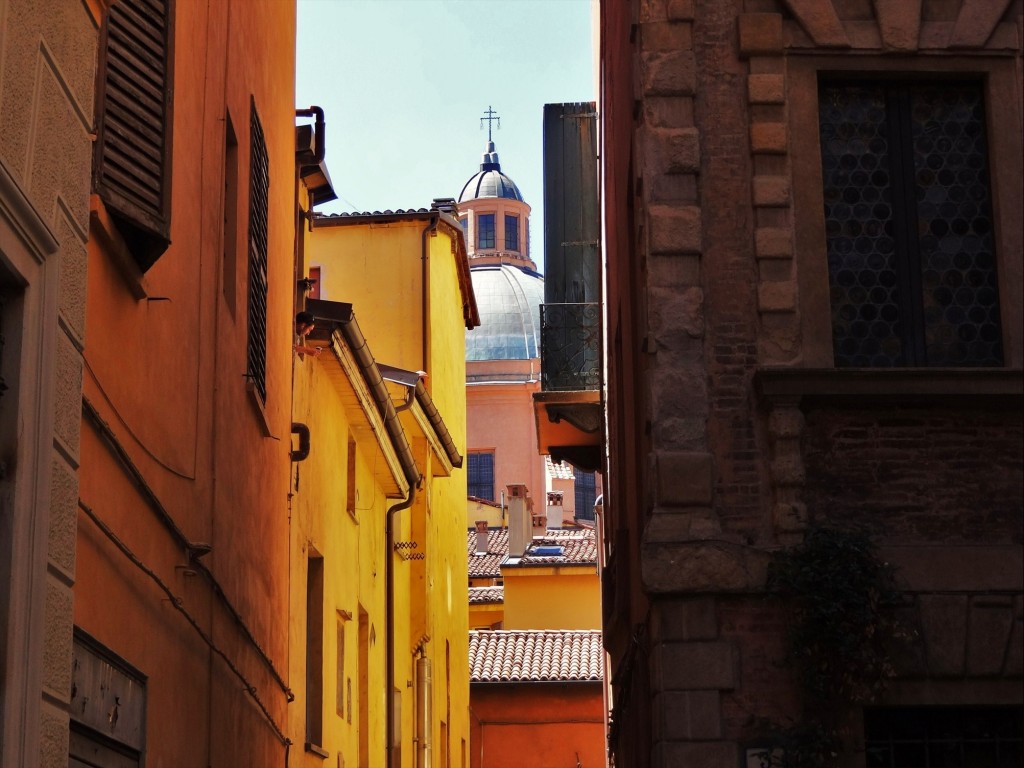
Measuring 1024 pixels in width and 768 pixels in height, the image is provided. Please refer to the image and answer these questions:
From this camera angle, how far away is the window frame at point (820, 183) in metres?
9.84

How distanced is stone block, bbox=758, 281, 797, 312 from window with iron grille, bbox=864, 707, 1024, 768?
7.31ft

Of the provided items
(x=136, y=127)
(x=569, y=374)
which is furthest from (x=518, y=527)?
(x=136, y=127)

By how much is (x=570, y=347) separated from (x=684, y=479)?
340 inches

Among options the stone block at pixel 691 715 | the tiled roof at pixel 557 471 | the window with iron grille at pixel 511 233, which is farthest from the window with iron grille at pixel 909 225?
the window with iron grille at pixel 511 233

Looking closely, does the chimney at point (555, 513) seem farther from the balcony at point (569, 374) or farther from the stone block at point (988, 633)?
the stone block at point (988, 633)

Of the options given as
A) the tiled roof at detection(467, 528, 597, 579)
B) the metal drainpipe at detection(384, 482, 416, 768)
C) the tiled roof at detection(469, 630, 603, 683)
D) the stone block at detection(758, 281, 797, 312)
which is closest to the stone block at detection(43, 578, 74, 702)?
the stone block at detection(758, 281, 797, 312)

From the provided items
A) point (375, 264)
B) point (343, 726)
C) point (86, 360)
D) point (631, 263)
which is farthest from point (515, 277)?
point (86, 360)

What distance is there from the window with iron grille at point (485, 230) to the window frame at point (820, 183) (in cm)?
7023

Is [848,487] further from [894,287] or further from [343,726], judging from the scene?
[343,726]

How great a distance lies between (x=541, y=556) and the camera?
41.5 metres

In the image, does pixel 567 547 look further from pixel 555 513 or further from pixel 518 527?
pixel 555 513

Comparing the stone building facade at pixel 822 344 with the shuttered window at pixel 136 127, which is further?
the stone building facade at pixel 822 344

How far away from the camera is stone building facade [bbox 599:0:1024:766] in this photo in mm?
9266

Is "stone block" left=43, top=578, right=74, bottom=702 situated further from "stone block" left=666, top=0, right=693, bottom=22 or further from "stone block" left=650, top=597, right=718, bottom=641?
"stone block" left=666, top=0, right=693, bottom=22
